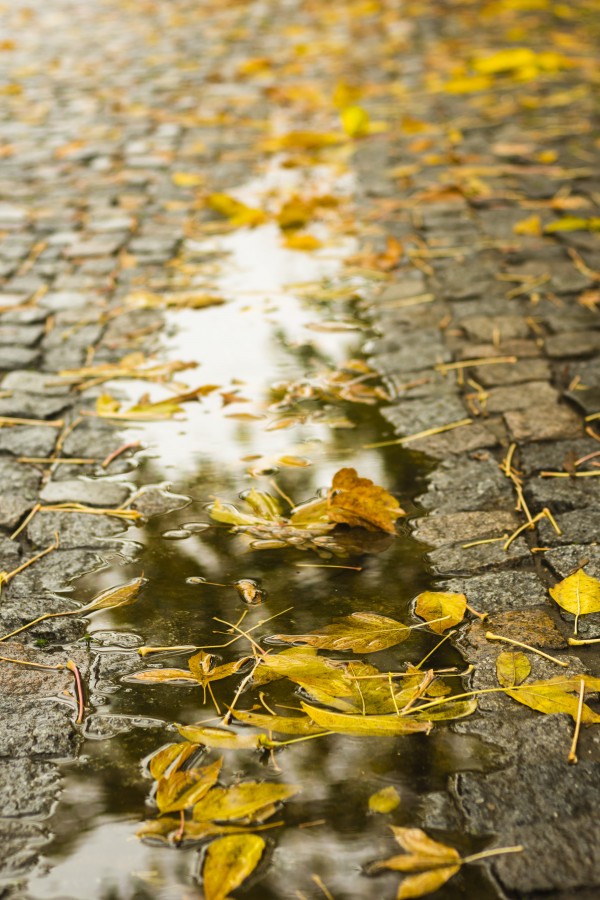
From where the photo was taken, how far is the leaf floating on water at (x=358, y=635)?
179 centimetres

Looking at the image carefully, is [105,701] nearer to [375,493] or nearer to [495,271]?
[375,493]

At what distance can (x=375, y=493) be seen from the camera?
2.19 metres

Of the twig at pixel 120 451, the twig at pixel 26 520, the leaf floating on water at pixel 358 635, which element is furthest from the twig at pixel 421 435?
the twig at pixel 26 520

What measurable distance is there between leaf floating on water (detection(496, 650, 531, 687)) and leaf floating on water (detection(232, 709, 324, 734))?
36cm

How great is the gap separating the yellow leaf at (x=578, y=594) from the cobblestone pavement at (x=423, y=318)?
0.04 m

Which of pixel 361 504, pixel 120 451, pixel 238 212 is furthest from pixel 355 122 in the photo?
pixel 361 504

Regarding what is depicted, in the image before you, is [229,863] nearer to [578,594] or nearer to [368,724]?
[368,724]

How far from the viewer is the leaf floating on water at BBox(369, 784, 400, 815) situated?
4.77ft

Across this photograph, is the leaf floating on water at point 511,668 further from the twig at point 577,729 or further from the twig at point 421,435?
the twig at point 421,435

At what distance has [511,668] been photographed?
1729 mm

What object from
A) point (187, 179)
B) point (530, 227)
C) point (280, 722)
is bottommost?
point (530, 227)

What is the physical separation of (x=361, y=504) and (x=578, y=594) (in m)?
0.53

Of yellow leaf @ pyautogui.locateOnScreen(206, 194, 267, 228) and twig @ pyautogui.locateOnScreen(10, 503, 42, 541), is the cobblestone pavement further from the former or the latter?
yellow leaf @ pyautogui.locateOnScreen(206, 194, 267, 228)

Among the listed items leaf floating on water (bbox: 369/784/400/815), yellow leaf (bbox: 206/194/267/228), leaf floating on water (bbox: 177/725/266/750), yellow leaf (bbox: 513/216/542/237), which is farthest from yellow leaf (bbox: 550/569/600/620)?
yellow leaf (bbox: 206/194/267/228)
